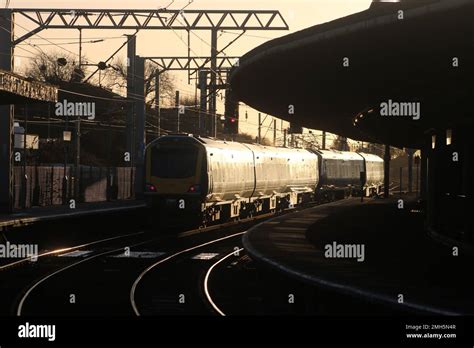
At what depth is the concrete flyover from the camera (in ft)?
48.8

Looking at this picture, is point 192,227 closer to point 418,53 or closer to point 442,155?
point 442,155

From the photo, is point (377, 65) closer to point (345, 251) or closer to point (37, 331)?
point (345, 251)

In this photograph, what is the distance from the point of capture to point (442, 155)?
2752cm

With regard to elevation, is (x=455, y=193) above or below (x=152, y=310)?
above

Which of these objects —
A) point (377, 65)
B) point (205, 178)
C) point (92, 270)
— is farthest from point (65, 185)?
point (377, 65)

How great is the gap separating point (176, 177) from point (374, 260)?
14.5 m

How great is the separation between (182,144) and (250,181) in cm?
735

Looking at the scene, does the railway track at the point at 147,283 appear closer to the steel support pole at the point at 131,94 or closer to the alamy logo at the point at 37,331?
the alamy logo at the point at 37,331

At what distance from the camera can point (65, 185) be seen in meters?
45.7

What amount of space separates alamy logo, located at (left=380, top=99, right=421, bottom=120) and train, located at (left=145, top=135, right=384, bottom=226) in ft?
27.3

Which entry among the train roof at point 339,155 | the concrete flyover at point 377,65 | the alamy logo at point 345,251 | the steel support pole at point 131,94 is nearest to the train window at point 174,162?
the concrete flyover at point 377,65

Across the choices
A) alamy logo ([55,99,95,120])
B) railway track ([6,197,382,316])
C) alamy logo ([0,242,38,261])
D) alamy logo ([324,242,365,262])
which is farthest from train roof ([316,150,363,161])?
alamy logo ([324,242,365,262])

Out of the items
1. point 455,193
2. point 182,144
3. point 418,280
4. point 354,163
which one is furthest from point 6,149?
point 354,163

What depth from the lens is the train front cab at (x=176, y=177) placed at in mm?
34812
